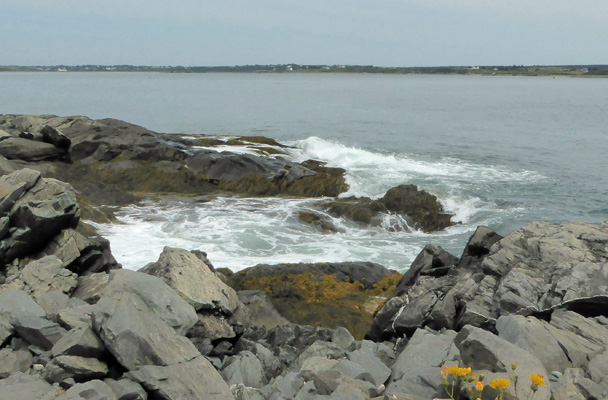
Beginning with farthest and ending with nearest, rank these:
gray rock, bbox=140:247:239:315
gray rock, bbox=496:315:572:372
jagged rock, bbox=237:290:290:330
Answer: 1. jagged rock, bbox=237:290:290:330
2. gray rock, bbox=140:247:239:315
3. gray rock, bbox=496:315:572:372

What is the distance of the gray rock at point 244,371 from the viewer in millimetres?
7832

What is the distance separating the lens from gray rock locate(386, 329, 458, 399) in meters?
6.16

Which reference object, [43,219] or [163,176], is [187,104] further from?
[43,219]

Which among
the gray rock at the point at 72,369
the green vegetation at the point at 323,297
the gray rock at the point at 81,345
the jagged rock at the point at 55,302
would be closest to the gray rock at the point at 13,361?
the gray rock at the point at 81,345

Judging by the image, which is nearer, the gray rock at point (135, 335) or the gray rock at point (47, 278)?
the gray rock at point (135, 335)

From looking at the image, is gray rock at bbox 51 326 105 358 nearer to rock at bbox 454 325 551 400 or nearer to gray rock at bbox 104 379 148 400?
gray rock at bbox 104 379 148 400

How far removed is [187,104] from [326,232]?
8190cm

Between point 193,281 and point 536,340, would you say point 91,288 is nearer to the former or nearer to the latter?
point 193,281

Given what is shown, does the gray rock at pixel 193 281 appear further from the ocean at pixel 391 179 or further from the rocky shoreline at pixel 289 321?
the ocean at pixel 391 179

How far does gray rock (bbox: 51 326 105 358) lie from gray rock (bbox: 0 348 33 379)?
0.53 m

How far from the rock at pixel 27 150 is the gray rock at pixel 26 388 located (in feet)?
77.9

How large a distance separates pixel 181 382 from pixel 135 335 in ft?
2.84

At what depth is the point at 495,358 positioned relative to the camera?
19.2 ft

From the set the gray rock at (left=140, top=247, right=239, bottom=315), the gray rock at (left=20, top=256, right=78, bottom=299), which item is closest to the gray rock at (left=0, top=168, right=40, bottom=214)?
the gray rock at (left=20, top=256, right=78, bottom=299)
